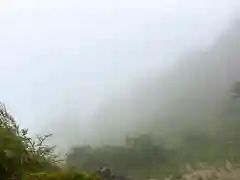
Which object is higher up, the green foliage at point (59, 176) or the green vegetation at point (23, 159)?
the green vegetation at point (23, 159)

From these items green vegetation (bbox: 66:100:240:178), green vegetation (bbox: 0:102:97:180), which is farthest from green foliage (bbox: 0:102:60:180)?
green vegetation (bbox: 66:100:240:178)

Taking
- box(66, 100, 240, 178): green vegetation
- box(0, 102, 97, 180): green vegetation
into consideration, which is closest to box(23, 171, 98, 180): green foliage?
box(0, 102, 97, 180): green vegetation

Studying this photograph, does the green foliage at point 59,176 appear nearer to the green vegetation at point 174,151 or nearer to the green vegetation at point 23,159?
the green vegetation at point 23,159

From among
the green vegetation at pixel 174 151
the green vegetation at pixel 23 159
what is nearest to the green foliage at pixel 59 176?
the green vegetation at pixel 23 159

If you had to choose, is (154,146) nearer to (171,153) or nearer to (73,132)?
(171,153)

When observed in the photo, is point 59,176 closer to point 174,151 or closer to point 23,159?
point 23,159

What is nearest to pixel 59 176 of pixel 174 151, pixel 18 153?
pixel 18 153

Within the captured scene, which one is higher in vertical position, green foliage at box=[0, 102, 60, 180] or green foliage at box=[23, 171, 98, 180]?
green foliage at box=[0, 102, 60, 180]

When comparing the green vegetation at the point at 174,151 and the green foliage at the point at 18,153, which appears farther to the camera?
the green vegetation at the point at 174,151

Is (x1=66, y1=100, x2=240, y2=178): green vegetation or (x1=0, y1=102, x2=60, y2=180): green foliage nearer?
(x1=0, y1=102, x2=60, y2=180): green foliage

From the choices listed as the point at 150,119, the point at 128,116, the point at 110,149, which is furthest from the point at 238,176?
the point at 128,116

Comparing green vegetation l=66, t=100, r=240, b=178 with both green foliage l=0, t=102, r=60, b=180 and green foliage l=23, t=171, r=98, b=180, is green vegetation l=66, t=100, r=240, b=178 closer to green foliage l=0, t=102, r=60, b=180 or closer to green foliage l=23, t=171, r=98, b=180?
green foliage l=0, t=102, r=60, b=180

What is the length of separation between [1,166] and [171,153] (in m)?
5.28

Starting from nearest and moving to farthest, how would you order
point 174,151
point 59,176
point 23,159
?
1. point 59,176
2. point 23,159
3. point 174,151
